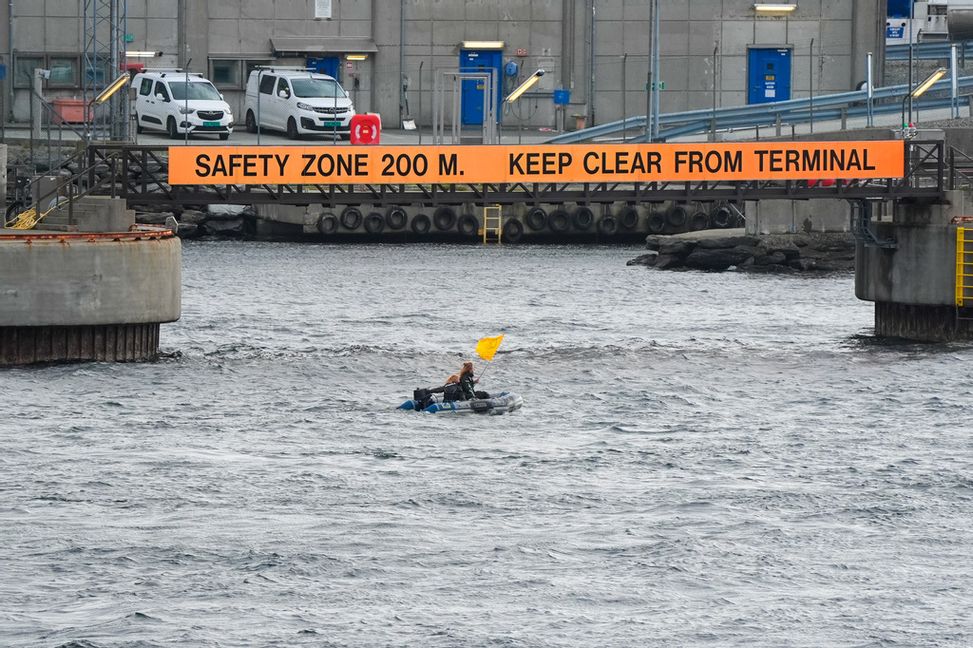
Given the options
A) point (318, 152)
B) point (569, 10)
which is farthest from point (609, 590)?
point (569, 10)

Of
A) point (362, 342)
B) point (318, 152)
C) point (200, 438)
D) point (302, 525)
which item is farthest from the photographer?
point (362, 342)

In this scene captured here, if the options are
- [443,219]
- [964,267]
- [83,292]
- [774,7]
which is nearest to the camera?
[83,292]

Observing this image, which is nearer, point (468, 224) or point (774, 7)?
point (468, 224)

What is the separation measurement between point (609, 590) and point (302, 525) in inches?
233

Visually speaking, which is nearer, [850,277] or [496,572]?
[496,572]

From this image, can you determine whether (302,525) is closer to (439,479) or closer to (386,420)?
(439,479)

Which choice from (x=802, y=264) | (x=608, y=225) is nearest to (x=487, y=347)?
(x=802, y=264)

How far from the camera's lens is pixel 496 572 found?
1254 inches

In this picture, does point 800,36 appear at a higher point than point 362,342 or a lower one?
higher

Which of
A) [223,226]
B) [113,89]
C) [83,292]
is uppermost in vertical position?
[113,89]

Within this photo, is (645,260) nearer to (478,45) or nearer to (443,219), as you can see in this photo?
(443,219)

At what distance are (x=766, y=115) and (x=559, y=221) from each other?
949 cm

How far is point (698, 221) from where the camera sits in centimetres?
8662

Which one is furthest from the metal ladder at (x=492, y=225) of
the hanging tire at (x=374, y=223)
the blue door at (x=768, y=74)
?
the blue door at (x=768, y=74)
